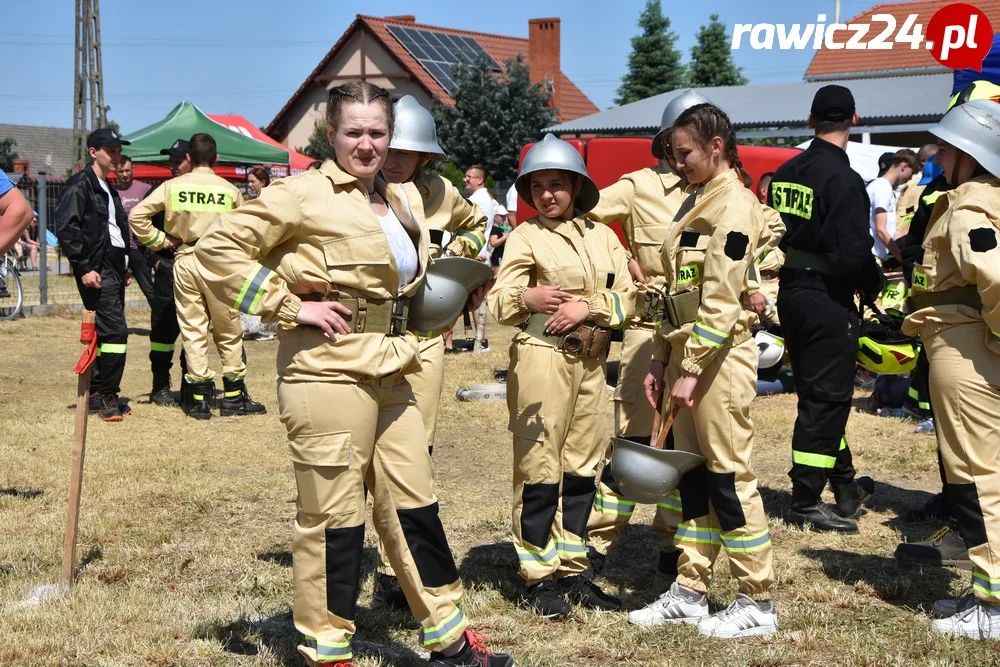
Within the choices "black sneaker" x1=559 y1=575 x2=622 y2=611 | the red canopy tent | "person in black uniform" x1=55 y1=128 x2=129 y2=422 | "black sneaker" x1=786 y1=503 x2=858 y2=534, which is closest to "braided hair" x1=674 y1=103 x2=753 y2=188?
"black sneaker" x1=559 y1=575 x2=622 y2=611

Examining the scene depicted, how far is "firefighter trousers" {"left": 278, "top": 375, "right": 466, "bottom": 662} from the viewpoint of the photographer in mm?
3766

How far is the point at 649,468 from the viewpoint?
4.35 meters

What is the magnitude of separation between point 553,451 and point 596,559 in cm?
86

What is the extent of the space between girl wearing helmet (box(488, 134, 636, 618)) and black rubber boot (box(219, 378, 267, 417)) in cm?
559

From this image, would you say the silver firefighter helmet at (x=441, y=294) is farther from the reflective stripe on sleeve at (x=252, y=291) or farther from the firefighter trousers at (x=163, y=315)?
the firefighter trousers at (x=163, y=315)

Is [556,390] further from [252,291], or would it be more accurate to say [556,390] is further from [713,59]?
[713,59]

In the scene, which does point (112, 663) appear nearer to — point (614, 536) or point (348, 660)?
point (348, 660)

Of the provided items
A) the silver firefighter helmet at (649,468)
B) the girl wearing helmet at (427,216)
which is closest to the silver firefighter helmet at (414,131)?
the girl wearing helmet at (427,216)

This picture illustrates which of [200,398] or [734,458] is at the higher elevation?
[734,458]

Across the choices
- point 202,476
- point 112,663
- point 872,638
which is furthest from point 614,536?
point 202,476

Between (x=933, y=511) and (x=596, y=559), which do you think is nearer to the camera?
(x=596, y=559)

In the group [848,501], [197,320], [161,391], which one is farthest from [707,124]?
[161,391]

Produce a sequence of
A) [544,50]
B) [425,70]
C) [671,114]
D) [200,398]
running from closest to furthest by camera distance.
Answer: [671,114] < [200,398] < [425,70] < [544,50]

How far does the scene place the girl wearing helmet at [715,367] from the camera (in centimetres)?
434
